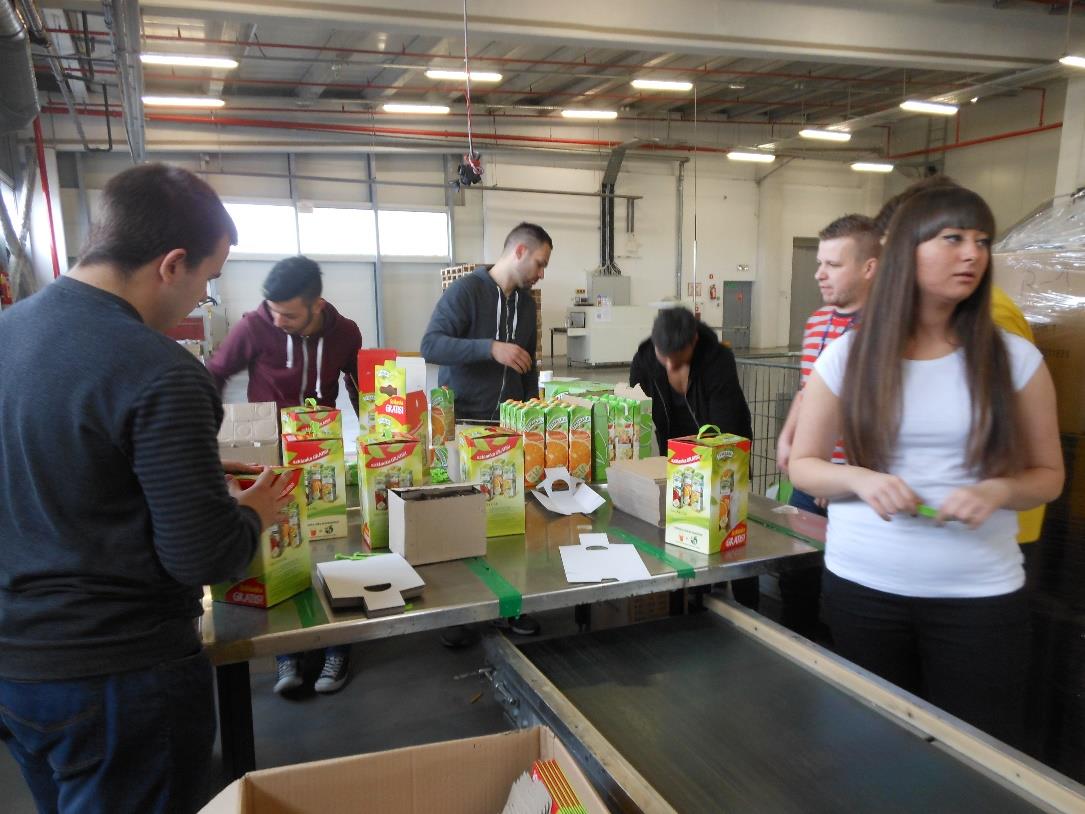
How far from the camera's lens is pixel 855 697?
126 centimetres

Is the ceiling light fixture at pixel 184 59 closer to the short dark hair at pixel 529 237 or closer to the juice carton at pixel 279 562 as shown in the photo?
the short dark hair at pixel 529 237

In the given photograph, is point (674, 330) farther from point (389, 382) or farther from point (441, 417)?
point (389, 382)

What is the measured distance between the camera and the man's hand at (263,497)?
115 centimetres

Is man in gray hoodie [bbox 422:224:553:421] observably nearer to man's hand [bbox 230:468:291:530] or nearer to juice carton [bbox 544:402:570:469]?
juice carton [bbox 544:402:570:469]

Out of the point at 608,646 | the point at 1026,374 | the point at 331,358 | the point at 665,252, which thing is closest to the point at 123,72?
the point at 331,358

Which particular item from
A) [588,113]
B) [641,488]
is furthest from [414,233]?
[641,488]

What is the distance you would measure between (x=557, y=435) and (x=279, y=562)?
95 centimetres

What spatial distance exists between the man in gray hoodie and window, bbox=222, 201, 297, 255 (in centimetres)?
763

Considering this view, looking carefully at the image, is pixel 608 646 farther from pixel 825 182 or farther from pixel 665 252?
pixel 825 182

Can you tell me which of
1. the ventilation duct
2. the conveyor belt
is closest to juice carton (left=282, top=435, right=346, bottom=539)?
the conveyor belt

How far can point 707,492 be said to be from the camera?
5.08 feet

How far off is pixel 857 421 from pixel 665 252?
35.6 ft

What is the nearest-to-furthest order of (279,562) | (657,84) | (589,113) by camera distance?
(279,562), (657,84), (589,113)

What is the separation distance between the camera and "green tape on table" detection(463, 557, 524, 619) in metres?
1.34
